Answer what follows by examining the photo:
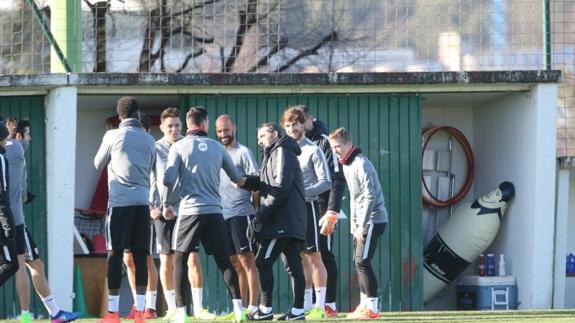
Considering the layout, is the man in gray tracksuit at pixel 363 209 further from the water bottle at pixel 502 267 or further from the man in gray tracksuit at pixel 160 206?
the water bottle at pixel 502 267

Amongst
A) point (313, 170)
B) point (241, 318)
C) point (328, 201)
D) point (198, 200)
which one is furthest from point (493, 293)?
point (198, 200)

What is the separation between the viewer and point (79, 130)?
2042cm

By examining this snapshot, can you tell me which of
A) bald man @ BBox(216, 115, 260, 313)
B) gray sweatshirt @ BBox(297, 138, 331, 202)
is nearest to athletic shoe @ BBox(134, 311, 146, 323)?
bald man @ BBox(216, 115, 260, 313)

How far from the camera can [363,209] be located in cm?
1434

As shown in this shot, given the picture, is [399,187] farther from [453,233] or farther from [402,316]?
[402,316]

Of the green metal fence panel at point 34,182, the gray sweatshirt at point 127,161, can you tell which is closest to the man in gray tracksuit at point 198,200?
the gray sweatshirt at point 127,161

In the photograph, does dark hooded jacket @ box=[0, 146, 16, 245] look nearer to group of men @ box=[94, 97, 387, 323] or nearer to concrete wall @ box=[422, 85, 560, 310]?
group of men @ box=[94, 97, 387, 323]

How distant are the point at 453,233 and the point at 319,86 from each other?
291 centimetres

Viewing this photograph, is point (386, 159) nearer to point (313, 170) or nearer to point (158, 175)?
point (313, 170)

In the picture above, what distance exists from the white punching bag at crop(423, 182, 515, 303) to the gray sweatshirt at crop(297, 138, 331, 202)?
18.8 ft

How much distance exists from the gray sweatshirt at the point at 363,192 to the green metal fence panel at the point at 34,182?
16.8 ft

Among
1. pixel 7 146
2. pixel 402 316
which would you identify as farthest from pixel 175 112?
pixel 402 316

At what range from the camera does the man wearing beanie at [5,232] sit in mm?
12695

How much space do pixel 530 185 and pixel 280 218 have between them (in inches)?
251
